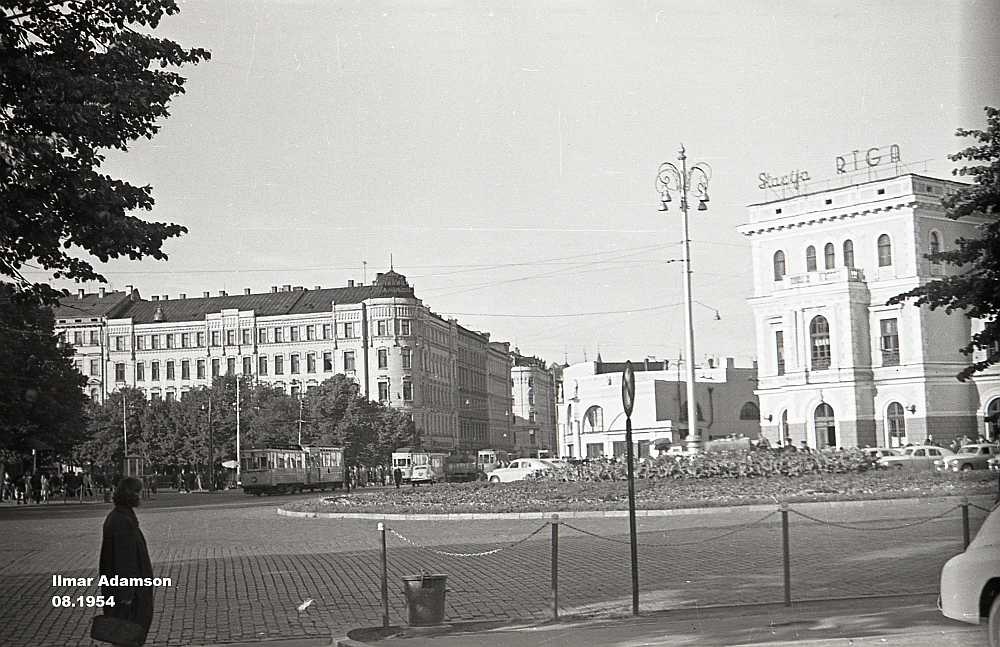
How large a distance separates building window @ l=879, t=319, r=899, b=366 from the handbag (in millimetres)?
47647

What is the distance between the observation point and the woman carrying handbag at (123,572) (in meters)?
8.69

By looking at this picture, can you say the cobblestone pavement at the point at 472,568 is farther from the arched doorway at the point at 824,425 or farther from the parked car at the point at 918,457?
the arched doorway at the point at 824,425

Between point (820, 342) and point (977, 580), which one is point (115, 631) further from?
point (820, 342)

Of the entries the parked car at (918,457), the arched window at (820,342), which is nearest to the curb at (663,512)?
the parked car at (918,457)

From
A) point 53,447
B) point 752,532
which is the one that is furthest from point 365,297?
point 53,447

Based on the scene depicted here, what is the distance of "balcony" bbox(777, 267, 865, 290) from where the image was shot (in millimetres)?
54062

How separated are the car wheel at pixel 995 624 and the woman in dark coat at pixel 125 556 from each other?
6.43m

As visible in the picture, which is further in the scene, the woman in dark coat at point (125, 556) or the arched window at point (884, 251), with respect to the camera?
the arched window at point (884, 251)

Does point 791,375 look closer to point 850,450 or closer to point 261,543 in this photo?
point 850,450

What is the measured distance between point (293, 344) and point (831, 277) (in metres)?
33.4

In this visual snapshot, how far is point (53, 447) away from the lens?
45344mm

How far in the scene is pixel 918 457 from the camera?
41750 mm

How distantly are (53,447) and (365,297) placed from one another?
69.2 feet

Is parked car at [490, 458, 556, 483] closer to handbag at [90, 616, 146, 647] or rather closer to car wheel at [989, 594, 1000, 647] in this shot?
car wheel at [989, 594, 1000, 647]
